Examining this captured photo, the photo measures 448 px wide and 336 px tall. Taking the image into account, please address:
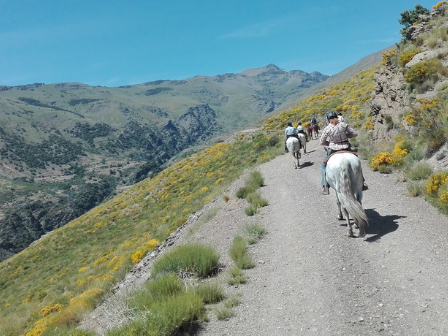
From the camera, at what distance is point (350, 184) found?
8.51 metres

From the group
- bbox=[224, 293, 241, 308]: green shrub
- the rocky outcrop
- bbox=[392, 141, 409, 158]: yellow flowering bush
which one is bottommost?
bbox=[224, 293, 241, 308]: green shrub

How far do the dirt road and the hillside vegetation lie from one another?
4.97 ft

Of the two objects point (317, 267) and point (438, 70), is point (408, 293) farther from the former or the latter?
point (438, 70)

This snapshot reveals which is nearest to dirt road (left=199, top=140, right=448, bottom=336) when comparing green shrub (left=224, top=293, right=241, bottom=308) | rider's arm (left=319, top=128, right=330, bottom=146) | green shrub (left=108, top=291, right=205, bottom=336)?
green shrub (left=224, top=293, right=241, bottom=308)

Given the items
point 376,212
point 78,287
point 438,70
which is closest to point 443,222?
point 376,212

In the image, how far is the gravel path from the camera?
5625mm

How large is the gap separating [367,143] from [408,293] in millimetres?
12954

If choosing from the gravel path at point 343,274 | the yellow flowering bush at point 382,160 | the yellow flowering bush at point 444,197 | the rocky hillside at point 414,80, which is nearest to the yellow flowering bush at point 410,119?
the rocky hillside at point 414,80

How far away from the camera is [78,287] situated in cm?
1873

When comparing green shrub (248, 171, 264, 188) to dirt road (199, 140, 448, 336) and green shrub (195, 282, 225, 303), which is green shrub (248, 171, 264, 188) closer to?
dirt road (199, 140, 448, 336)

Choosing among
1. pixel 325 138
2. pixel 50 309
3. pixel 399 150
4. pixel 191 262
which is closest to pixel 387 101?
pixel 399 150

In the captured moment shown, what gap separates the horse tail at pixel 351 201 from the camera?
834 centimetres

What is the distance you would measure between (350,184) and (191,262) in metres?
4.62

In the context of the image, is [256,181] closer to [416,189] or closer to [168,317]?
[416,189]
